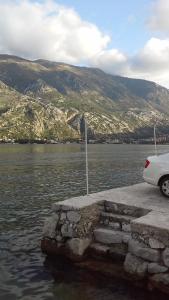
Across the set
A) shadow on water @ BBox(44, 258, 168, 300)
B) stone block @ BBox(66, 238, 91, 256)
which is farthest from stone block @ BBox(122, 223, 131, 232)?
shadow on water @ BBox(44, 258, 168, 300)

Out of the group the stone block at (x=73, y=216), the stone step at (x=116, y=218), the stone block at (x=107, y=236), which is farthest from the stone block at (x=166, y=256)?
the stone block at (x=73, y=216)

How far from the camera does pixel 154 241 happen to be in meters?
13.0

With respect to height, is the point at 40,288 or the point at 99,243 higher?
the point at 99,243

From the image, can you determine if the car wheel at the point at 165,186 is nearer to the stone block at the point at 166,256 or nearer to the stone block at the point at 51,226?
the stone block at the point at 51,226

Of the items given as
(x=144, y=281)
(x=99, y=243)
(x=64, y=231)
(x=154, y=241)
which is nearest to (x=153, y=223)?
(x=154, y=241)

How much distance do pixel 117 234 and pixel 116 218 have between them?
896mm

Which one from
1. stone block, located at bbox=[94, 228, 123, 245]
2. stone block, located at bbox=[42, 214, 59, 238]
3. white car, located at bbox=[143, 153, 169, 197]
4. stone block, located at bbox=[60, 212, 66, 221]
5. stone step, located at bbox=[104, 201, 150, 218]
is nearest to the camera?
stone block, located at bbox=[94, 228, 123, 245]

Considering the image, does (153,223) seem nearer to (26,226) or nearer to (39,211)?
(26,226)

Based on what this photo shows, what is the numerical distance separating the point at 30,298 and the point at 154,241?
192 inches

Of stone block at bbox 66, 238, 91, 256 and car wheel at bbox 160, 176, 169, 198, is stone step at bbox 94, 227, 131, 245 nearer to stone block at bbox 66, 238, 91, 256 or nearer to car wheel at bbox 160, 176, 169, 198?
stone block at bbox 66, 238, 91, 256

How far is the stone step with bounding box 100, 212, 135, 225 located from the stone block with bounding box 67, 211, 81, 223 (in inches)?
57.6

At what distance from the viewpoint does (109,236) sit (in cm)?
1537

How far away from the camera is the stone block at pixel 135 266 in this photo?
13.2 m

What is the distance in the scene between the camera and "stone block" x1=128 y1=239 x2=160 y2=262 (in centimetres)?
1291
